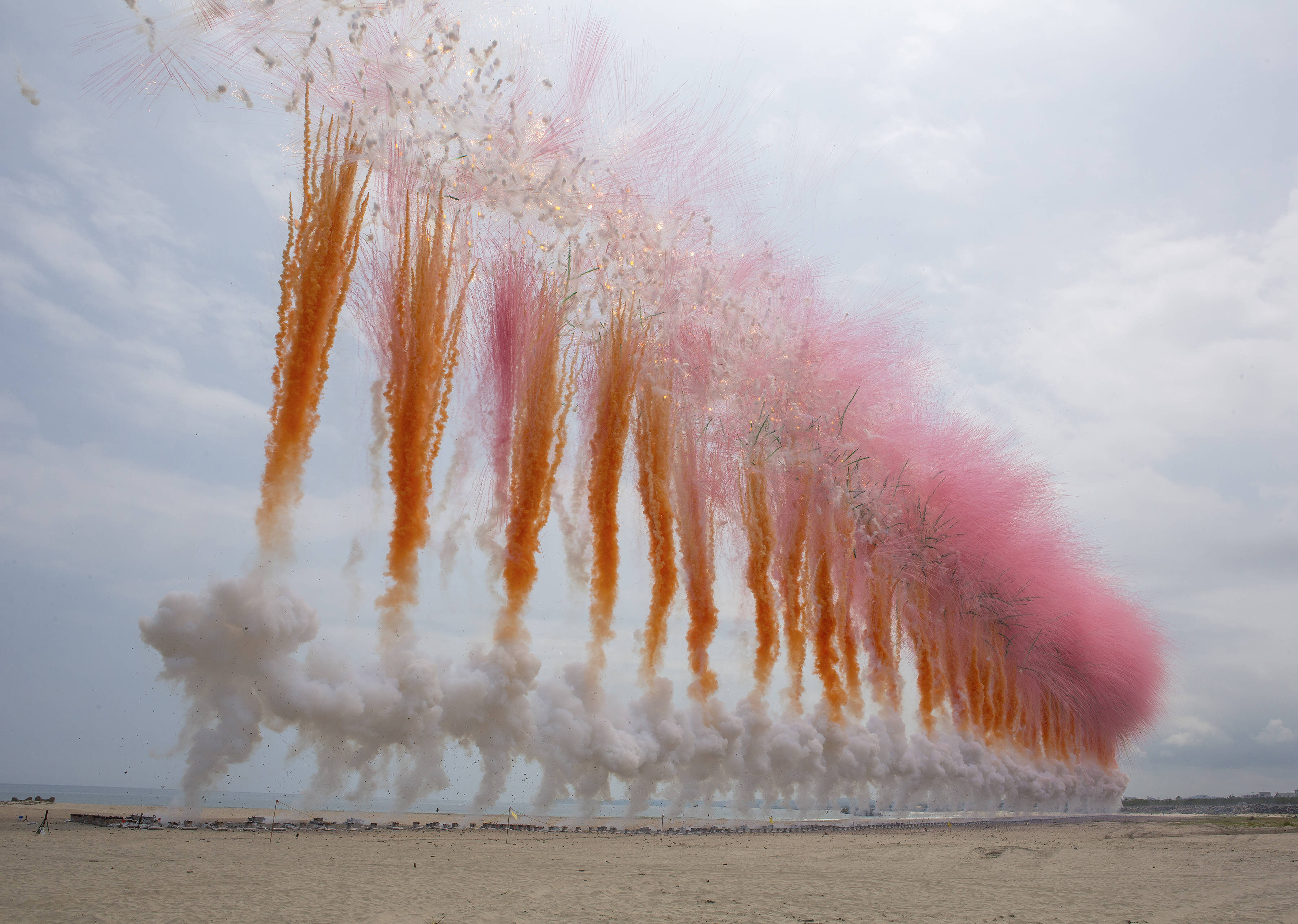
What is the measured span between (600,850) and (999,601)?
2341cm

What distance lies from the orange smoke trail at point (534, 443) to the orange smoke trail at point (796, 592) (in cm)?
945

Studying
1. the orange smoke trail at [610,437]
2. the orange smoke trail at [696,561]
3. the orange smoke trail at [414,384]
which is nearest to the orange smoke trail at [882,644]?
the orange smoke trail at [696,561]

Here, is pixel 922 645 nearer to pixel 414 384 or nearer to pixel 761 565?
pixel 761 565

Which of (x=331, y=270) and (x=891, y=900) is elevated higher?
(x=331, y=270)

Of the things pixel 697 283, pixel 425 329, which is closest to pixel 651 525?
pixel 697 283

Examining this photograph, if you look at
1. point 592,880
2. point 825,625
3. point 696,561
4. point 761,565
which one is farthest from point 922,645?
point 592,880

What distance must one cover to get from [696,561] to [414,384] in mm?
9602

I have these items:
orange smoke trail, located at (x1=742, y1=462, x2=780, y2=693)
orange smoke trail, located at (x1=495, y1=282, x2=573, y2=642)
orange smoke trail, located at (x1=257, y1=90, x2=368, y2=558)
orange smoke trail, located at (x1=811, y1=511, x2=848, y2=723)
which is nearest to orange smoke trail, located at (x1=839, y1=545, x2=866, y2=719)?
orange smoke trail, located at (x1=811, y1=511, x2=848, y2=723)

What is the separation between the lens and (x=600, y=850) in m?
15.7

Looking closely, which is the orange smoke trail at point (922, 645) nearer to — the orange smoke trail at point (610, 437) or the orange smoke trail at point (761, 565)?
the orange smoke trail at point (761, 565)

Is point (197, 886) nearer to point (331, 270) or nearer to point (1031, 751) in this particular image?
point (331, 270)

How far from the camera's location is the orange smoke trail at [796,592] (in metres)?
25.2

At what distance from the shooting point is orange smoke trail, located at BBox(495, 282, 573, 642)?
62.1 feet

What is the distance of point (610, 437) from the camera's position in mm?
20906
